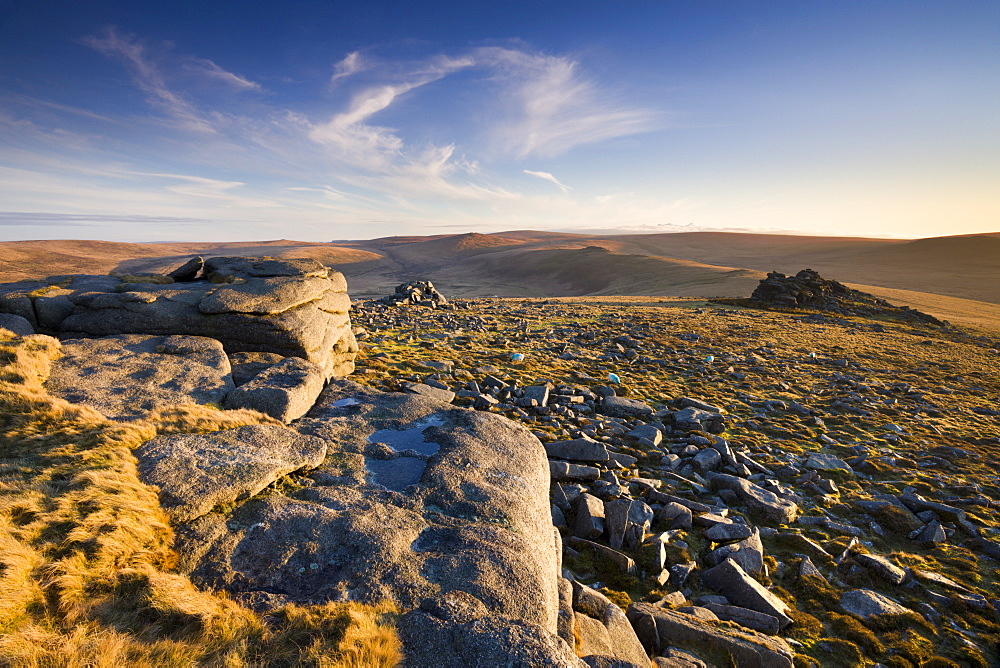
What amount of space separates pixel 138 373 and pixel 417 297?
2210 centimetres

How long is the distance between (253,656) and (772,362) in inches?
743

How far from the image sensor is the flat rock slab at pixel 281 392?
677cm

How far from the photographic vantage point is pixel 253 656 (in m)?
2.77

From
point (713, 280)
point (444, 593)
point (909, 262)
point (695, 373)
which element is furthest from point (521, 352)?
point (909, 262)

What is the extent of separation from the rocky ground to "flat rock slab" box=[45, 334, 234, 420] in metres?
3.82

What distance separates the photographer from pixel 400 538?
4102 mm

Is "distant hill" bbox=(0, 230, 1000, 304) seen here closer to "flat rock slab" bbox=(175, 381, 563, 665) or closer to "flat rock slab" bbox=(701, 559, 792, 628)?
"flat rock slab" bbox=(701, 559, 792, 628)

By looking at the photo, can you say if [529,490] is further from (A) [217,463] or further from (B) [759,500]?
(B) [759,500]

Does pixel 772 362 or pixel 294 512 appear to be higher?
pixel 294 512

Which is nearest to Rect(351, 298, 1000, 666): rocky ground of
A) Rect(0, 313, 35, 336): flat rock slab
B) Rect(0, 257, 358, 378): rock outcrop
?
Rect(0, 257, 358, 378): rock outcrop

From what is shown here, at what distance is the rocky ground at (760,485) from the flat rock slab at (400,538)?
906mm

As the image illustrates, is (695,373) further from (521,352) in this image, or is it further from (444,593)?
(444,593)

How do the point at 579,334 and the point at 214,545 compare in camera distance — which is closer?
the point at 214,545

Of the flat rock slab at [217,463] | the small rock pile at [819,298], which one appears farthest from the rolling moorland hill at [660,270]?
the flat rock slab at [217,463]
